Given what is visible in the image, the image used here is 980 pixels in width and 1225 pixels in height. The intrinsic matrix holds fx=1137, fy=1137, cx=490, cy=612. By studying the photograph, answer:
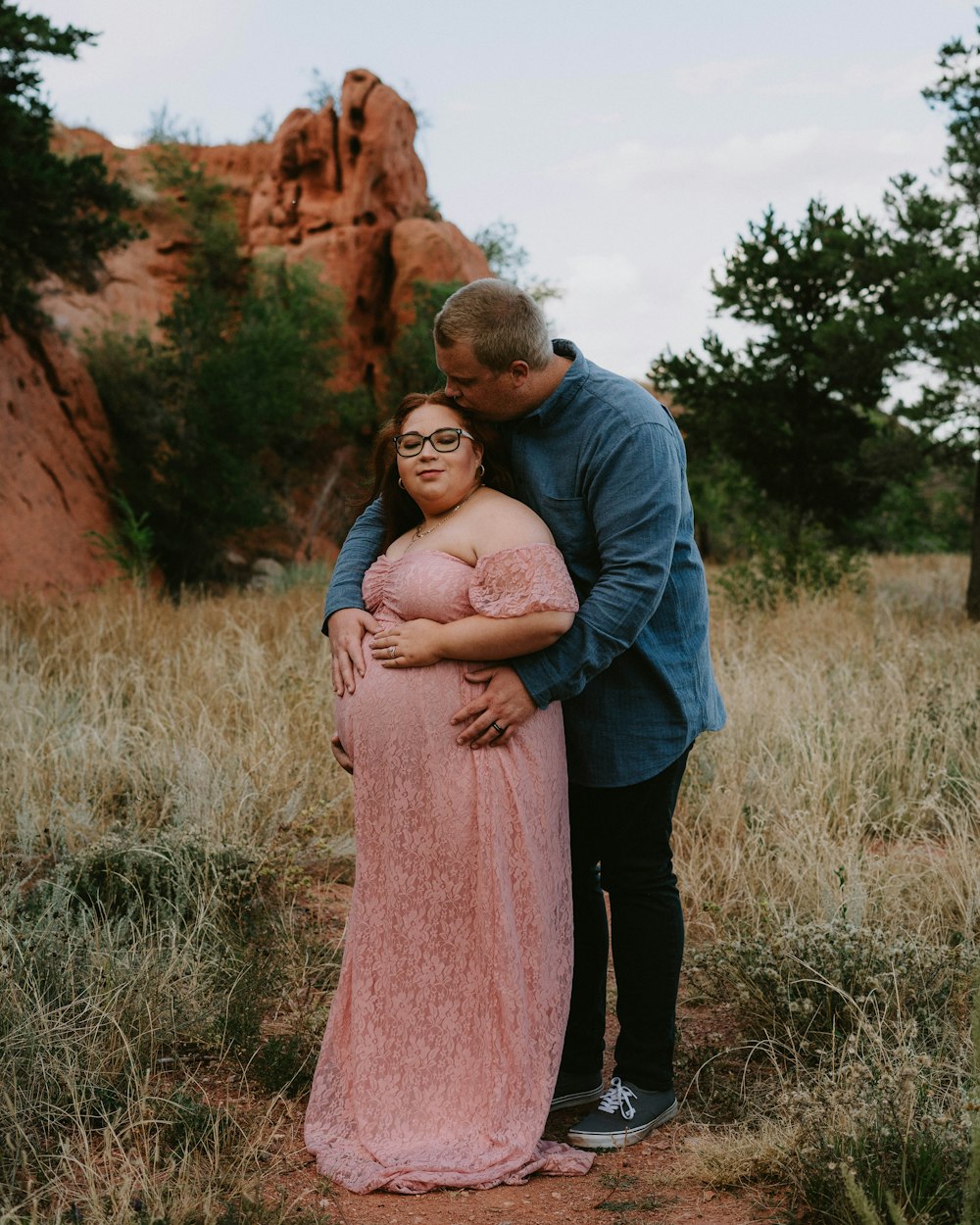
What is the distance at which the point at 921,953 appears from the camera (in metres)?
3.43

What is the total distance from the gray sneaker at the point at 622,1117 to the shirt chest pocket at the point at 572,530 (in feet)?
4.57

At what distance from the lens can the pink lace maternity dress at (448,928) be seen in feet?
9.09

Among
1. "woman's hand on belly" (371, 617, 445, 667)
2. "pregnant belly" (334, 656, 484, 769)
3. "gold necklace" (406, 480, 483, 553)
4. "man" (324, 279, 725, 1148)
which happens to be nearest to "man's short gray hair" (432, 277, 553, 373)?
"man" (324, 279, 725, 1148)

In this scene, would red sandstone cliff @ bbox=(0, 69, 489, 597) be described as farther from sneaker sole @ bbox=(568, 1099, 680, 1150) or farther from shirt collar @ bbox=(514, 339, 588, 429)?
sneaker sole @ bbox=(568, 1099, 680, 1150)

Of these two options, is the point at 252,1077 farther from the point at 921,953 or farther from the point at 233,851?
the point at 921,953

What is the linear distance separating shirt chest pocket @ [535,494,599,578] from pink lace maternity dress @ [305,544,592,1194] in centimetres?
17

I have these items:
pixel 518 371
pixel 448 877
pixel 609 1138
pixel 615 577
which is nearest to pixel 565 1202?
pixel 609 1138

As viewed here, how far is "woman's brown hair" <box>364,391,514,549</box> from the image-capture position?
9.55 ft

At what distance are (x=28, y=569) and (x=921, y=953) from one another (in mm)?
10898

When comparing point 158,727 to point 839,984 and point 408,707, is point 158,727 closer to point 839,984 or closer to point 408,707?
point 408,707

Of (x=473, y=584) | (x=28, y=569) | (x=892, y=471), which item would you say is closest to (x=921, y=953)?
(x=473, y=584)

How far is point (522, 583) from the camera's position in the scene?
2670mm

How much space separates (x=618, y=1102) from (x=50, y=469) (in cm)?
1249

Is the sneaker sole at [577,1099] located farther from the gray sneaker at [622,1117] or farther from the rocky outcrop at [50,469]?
the rocky outcrop at [50,469]
